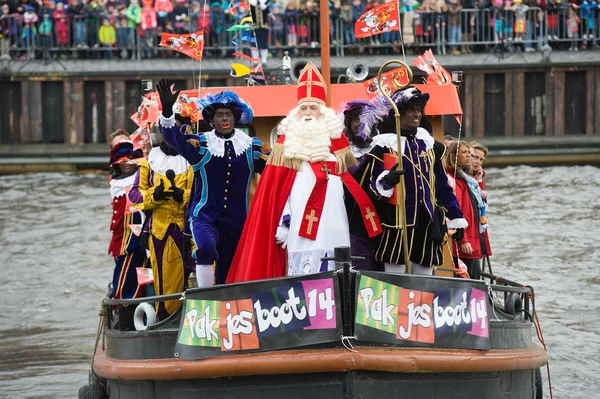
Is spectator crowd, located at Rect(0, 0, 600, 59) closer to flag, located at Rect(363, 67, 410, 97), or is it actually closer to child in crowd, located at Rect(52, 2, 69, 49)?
child in crowd, located at Rect(52, 2, 69, 49)

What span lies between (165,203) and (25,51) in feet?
69.4

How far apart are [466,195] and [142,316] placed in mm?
3637

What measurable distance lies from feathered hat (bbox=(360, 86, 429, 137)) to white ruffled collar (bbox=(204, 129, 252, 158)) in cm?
85

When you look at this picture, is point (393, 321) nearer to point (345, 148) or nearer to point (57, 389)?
point (345, 148)

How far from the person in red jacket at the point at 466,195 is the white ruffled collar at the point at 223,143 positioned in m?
2.72

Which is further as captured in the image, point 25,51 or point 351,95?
point 25,51

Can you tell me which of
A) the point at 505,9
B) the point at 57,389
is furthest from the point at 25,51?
the point at 57,389

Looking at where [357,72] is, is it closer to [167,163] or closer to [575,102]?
[167,163]

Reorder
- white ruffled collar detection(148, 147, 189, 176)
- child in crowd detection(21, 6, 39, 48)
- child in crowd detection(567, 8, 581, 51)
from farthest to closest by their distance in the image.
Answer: child in crowd detection(567, 8, 581, 51), child in crowd detection(21, 6, 39, 48), white ruffled collar detection(148, 147, 189, 176)

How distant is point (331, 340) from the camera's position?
8.23m

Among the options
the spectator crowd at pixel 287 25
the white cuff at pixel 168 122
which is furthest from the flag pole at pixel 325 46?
the spectator crowd at pixel 287 25

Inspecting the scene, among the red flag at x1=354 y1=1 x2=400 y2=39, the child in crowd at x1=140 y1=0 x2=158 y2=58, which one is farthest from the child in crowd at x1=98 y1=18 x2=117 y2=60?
the red flag at x1=354 y1=1 x2=400 y2=39

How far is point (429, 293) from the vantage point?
27.6 ft

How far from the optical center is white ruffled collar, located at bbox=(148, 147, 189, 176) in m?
10.1
